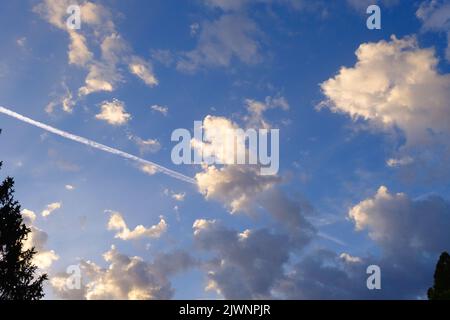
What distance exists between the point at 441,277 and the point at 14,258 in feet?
101

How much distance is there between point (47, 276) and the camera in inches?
1097

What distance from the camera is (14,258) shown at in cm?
2642

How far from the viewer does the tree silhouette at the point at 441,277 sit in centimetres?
2872

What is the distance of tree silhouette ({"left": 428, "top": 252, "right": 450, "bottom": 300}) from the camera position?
2872 centimetres

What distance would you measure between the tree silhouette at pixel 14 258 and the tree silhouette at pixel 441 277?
2843 cm

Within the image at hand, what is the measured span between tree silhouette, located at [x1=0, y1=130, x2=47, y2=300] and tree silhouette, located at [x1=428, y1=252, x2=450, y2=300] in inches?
1119

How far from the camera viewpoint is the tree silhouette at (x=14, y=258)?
25891mm

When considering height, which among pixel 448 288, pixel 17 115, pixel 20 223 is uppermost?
pixel 17 115
